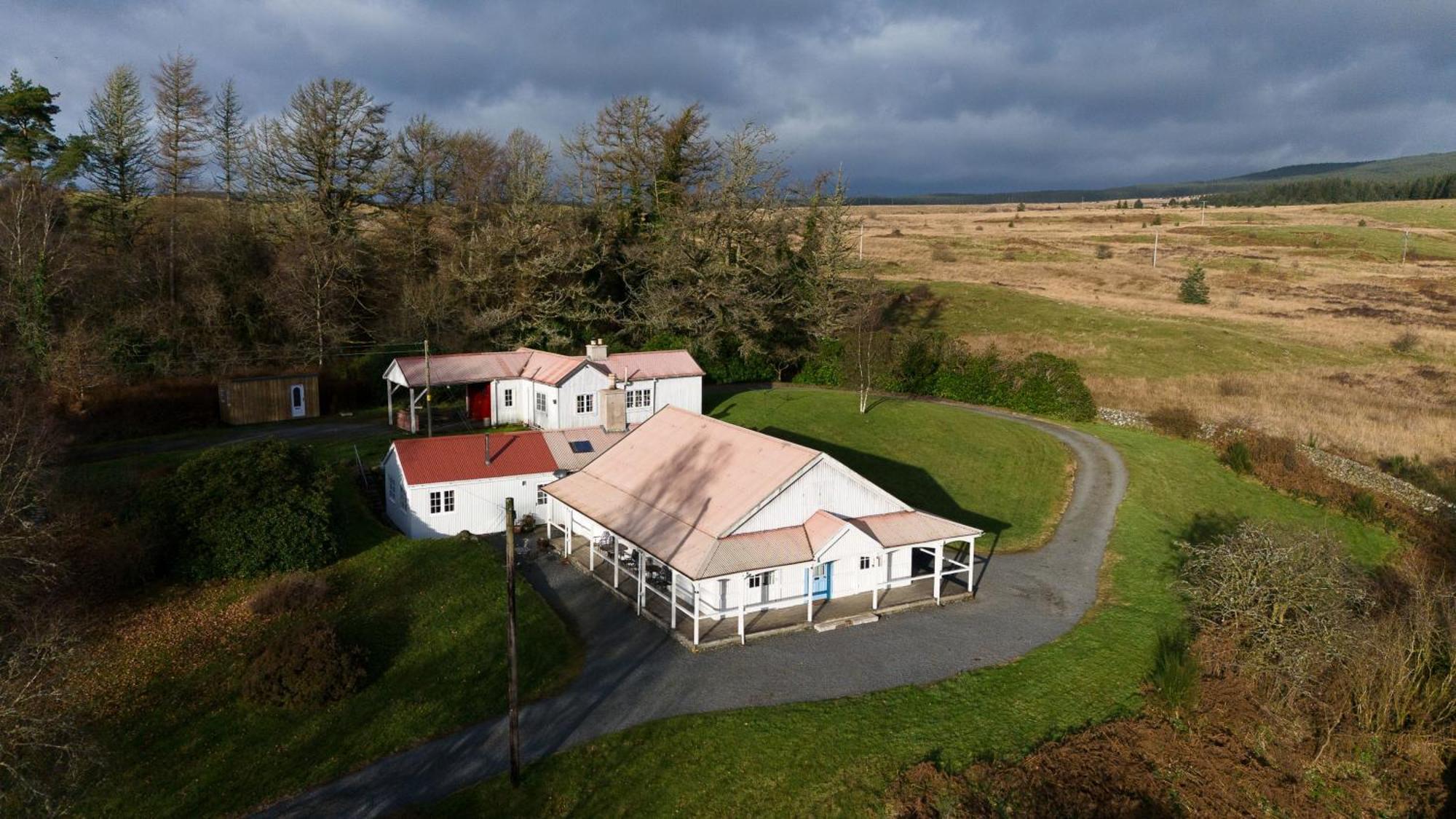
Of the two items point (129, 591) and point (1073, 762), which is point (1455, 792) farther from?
point (129, 591)

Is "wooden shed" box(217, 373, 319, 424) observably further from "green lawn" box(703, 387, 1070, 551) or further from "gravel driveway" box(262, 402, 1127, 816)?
"gravel driveway" box(262, 402, 1127, 816)

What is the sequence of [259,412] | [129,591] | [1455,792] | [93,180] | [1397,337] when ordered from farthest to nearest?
[1397,337] → [93,180] → [259,412] → [129,591] → [1455,792]

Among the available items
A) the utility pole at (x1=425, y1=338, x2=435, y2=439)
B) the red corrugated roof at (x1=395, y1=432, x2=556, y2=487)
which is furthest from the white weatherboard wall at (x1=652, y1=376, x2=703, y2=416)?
the utility pole at (x1=425, y1=338, x2=435, y2=439)

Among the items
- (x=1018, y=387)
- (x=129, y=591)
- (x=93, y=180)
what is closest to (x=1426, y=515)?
(x=1018, y=387)

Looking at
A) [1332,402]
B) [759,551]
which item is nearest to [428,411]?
[759,551]

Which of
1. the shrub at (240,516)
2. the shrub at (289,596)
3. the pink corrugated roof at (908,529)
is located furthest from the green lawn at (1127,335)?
the shrub at (289,596)

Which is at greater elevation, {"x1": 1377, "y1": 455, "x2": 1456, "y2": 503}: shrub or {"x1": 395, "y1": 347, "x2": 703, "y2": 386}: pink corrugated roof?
{"x1": 395, "y1": 347, "x2": 703, "y2": 386}: pink corrugated roof
